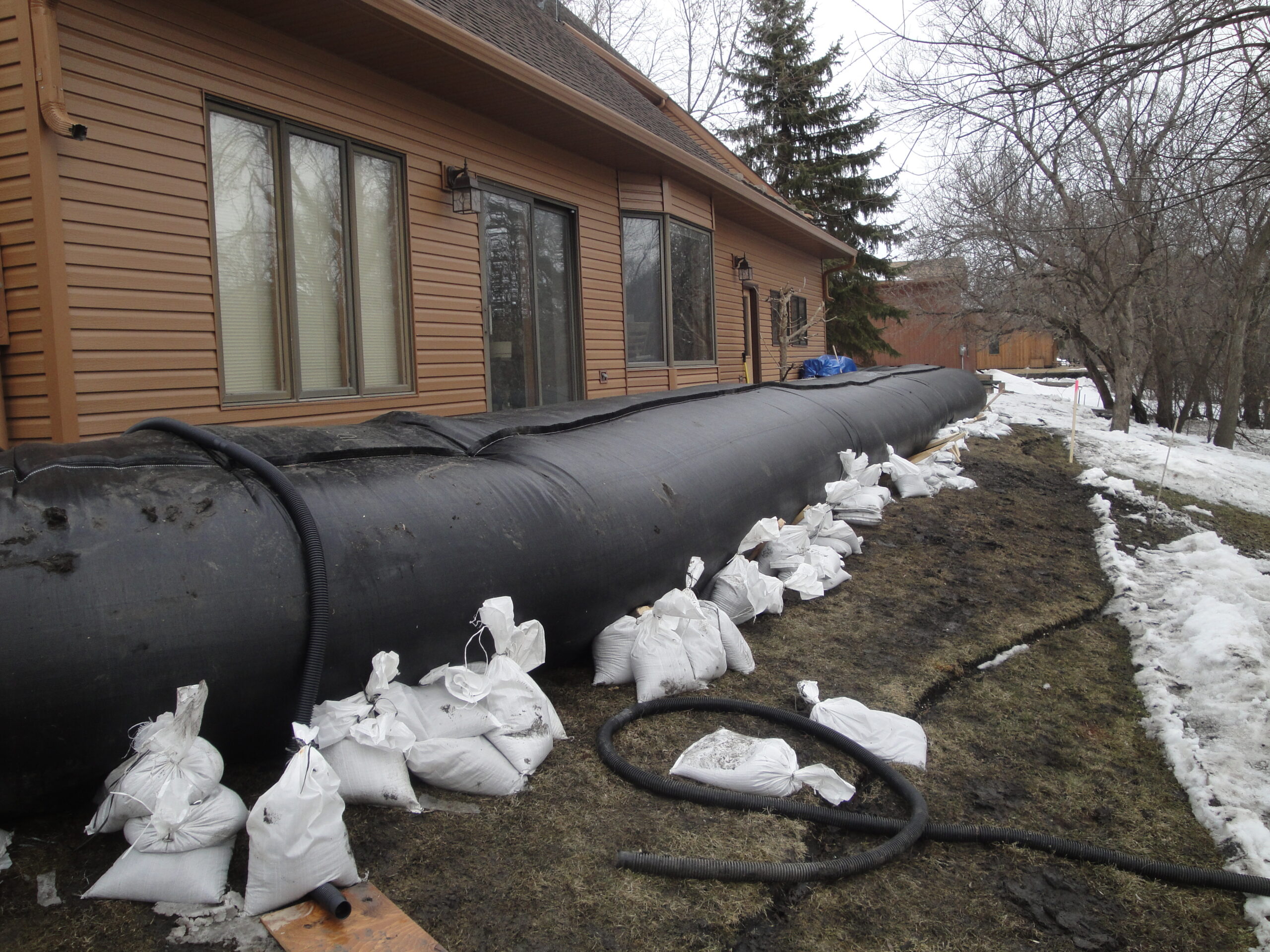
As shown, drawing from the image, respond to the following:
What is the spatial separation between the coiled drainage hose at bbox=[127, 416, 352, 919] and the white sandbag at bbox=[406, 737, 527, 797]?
12.9 inches

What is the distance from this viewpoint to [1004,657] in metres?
3.71

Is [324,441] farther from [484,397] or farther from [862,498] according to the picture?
[862,498]

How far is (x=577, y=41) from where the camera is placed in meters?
10.2

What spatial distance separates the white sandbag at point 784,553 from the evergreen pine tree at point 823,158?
18.3 meters

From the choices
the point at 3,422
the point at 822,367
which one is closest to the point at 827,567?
the point at 3,422

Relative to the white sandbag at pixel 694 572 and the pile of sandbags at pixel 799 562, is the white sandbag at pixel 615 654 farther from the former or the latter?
the pile of sandbags at pixel 799 562

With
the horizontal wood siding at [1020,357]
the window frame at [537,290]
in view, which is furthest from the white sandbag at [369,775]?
the horizontal wood siding at [1020,357]

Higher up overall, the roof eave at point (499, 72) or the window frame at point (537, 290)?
the roof eave at point (499, 72)

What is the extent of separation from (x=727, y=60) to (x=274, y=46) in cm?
2290

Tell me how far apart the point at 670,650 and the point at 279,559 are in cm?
143

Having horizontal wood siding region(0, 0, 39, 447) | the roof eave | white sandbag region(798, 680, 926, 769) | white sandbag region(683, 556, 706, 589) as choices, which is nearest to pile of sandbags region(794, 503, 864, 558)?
white sandbag region(683, 556, 706, 589)

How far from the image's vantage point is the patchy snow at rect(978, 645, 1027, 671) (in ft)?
11.8

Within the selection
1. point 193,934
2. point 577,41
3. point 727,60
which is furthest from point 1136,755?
point 727,60

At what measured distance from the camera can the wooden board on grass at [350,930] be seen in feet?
5.75
